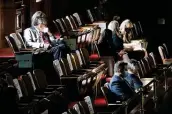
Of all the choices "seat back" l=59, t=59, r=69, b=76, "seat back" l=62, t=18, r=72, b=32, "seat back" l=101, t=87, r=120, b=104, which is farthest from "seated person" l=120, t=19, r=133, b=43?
"seat back" l=101, t=87, r=120, b=104

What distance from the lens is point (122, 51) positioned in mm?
8789

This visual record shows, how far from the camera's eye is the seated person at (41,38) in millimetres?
7637

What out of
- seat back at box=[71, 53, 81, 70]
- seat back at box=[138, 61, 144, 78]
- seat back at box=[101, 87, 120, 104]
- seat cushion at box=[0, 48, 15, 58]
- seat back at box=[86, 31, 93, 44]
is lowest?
seat back at box=[101, 87, 120, 104]

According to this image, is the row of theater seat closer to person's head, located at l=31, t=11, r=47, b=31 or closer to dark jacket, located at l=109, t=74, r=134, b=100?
dark jacket, located at l=109, t=74, r=134, b=100

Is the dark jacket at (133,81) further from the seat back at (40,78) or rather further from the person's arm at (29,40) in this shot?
the person's arm at (29,40)

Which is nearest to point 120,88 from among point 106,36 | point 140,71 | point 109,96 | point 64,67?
point 109,96

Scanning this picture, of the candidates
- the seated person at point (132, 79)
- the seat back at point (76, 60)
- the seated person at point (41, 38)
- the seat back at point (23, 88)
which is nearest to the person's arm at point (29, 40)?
the seated person at point (41, 38)

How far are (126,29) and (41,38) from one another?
2176 millimetres

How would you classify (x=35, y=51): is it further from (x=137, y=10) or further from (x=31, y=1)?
(x=137, y=10)

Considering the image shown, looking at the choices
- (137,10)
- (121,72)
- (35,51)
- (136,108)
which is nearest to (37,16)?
(35,51)

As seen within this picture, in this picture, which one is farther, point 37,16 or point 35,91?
point 37,16

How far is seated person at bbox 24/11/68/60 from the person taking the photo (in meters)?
7.64

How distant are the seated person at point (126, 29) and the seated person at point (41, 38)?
1.84 meters

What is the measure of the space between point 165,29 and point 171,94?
5.89m
